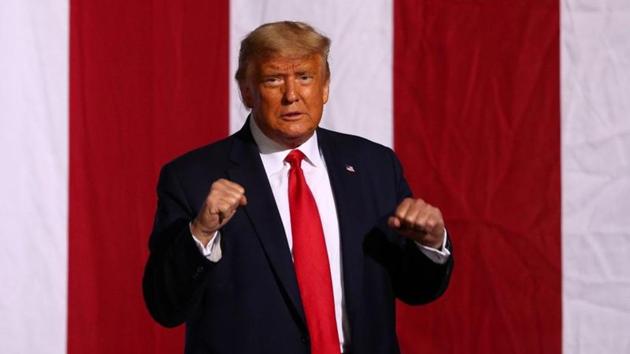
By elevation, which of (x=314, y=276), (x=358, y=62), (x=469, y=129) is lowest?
(x=314, y=276)

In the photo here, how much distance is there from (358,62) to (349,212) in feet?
1.90

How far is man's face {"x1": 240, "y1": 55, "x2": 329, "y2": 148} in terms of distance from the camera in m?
1.39

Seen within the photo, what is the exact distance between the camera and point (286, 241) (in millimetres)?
1359

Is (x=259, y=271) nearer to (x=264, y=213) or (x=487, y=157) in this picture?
(x=264, y=213)

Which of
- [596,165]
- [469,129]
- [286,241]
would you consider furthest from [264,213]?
[596,165]

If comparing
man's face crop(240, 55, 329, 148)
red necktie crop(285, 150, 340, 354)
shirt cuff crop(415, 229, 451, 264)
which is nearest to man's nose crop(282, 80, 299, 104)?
man's face crop(240, 55, 329, 148)

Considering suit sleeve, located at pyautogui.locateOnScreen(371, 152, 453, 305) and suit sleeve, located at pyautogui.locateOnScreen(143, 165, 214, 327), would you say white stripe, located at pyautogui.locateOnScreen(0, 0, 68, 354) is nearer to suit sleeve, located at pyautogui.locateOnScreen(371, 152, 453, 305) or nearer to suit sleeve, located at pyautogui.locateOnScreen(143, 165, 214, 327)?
suit sleeve, located at pyautogui.locateOnScreen(143, 165, 214, 327)

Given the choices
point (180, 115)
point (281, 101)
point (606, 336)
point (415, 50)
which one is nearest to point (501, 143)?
point (415, 50)

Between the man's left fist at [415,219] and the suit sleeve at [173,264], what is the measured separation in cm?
21

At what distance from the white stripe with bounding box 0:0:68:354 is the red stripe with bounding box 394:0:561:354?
0.54 meters

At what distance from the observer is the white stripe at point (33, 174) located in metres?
1.79

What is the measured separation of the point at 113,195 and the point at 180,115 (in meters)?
0.16

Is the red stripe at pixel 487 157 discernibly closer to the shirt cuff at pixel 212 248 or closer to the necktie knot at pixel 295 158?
the necktie knot at pixel 295 158

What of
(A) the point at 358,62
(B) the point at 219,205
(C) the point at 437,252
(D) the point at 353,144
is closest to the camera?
(B) the point at 219,205
